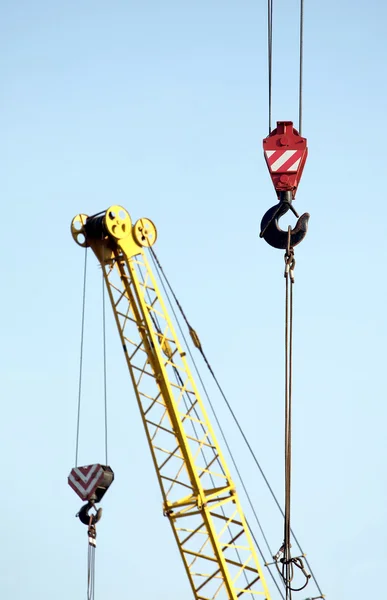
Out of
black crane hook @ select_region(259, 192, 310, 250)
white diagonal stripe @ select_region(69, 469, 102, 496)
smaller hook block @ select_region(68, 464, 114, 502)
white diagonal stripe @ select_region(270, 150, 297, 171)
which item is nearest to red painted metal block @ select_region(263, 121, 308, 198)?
white diagonal stripe @ select_region(270, 150, 297, 171)

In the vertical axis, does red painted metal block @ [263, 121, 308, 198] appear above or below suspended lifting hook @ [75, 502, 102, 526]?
above

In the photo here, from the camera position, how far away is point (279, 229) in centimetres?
2756

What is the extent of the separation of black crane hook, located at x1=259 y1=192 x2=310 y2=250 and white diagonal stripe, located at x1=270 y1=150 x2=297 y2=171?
64cm

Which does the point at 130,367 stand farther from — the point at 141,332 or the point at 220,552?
the point at 220,552

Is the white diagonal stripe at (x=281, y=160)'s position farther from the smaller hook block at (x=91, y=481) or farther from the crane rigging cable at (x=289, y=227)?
the smaller hook block at (x=91, y=481)

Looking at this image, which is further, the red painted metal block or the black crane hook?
the red painted metal block

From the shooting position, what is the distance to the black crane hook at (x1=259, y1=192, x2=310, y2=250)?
90.4 ft

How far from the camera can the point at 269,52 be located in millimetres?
29609

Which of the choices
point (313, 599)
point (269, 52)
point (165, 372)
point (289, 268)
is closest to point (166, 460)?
point (165, 372)

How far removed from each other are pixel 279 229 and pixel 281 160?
1583mm

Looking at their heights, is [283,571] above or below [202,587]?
below

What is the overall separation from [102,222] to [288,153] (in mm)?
5661

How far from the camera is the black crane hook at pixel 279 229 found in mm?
27547

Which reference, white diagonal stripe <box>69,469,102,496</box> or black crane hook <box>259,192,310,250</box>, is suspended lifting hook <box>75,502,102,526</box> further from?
black crane hook <box>259,192,310,250</box>
